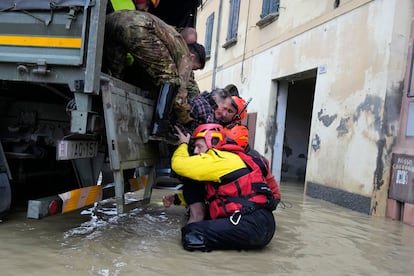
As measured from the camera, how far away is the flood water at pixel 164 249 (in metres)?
3.15

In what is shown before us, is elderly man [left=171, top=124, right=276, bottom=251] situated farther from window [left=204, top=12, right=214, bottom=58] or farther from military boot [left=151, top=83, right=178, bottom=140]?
window [left=204, top=12, right=214, bottom=58]

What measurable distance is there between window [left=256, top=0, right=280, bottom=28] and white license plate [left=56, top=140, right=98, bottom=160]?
24.6ft

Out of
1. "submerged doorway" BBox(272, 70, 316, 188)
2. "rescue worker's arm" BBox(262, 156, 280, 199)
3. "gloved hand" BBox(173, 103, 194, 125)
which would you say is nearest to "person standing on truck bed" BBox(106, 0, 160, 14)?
"gloved hand" BBox(173, 103, 194, 125)

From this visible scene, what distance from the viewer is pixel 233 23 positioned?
45.0ft

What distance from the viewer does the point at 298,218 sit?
573 centimetres

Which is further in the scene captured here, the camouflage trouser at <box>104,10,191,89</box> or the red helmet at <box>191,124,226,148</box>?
the red helmet at <box>191,124,226,148</box>

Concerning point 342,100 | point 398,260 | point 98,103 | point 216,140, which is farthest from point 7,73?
point 342,100

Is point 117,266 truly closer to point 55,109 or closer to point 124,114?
point 124,114

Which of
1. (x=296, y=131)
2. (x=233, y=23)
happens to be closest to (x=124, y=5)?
(x=296, y=131)

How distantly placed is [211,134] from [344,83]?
13.6ft

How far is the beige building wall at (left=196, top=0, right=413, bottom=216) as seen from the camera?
635cm

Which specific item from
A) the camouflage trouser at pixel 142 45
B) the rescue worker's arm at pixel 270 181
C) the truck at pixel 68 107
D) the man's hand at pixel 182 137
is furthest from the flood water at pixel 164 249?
the camouflage trouser at pixel 142 45

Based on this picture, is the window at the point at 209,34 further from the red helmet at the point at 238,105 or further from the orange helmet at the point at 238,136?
the orange helmet at the point at 238,136

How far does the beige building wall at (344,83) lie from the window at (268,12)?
155 mm
